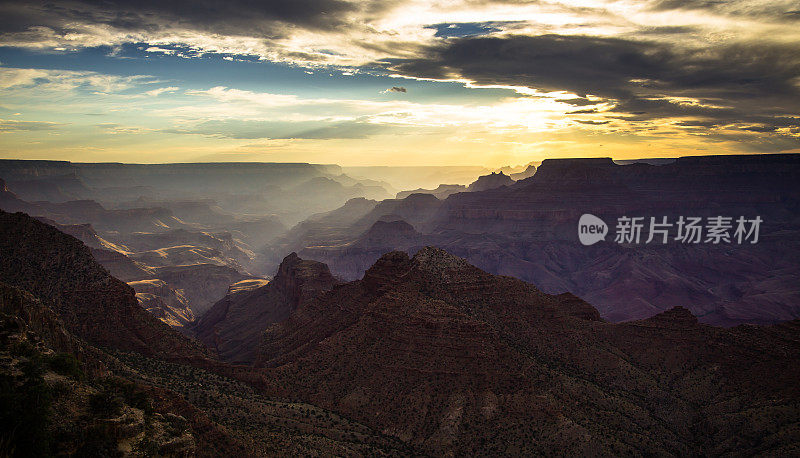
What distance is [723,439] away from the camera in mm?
49219

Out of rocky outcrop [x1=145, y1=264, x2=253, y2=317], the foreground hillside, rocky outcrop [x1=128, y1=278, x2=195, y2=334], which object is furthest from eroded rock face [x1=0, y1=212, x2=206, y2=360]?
rocky outcrop [x1=145, y1=264, x2=253, y2=317]

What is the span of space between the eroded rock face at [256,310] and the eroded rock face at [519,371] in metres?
24.0

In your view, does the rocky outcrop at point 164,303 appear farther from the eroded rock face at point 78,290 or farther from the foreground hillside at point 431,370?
the foreground hillside at point 431,370

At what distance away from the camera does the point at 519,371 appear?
5525cm

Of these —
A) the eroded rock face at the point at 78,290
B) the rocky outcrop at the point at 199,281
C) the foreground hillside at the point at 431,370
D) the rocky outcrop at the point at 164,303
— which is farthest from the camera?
the rocky outcrop at the point at 199,281

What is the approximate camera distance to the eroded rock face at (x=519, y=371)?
4919 centimetres

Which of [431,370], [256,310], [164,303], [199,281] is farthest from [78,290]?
[199,281]

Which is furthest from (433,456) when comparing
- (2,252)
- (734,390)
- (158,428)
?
(2,252)

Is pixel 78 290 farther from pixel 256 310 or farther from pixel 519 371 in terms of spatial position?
pixel 256 310

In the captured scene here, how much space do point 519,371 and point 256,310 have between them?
80074mm

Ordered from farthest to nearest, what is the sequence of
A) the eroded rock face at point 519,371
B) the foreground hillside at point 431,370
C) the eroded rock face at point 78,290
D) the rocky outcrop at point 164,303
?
the rocky outcrop at point 164,303, the eroded rock face at point 78,290, the eroded rock face at point 519,371, the foreground hillside at point 431,370

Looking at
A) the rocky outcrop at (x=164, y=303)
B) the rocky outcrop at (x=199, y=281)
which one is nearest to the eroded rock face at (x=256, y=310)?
the rocky outcrop at (x=164, y=303)

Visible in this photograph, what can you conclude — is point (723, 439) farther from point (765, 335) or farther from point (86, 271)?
point (86, 271)

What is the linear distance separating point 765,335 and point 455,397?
140ft
